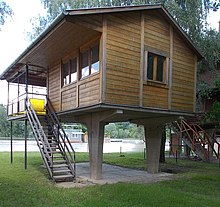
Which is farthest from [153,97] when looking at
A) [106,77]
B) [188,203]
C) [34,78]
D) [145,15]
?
[34,78]

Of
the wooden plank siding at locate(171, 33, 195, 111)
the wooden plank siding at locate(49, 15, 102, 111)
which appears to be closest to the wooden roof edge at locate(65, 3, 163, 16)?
the wooden plank siding at locate(49, 15, 102, 111)

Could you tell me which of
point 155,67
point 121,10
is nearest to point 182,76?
point 155,67

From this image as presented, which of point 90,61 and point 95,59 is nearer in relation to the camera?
point 95,59

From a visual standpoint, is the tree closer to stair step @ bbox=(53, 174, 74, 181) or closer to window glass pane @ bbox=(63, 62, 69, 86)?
window glass pane @ bbox=(63, 62, 69, 86)

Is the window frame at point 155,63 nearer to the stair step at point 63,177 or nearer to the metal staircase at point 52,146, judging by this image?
the metal staircase at point 52,146

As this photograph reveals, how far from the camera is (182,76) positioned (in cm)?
1157

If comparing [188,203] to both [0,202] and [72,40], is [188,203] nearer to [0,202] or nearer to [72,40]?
[0,202]

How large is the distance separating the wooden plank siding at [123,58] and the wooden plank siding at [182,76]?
78.5 inches

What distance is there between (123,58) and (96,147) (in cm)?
344

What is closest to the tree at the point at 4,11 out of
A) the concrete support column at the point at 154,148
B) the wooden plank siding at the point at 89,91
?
the wooden plank siding at the point at 89,91

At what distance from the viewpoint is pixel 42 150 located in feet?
35.7

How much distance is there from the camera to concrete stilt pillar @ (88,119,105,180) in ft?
35.0

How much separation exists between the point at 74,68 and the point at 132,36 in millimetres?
2898

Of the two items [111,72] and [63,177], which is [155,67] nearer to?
[111,72]
